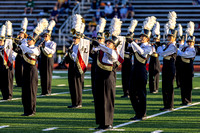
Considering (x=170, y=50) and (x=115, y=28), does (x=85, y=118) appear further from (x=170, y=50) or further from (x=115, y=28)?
(x=170, y=50)

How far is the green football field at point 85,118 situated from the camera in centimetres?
954

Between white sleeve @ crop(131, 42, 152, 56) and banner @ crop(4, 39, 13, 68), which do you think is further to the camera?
banner @ crop(4, 39, 13, 68)

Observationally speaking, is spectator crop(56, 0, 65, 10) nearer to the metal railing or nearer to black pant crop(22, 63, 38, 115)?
the metal railing

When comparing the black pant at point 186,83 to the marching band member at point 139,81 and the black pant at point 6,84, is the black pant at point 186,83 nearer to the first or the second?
the marching band member at point 139,81

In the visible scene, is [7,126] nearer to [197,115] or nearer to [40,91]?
[197,115]

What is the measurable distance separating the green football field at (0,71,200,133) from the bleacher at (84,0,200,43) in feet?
51.0

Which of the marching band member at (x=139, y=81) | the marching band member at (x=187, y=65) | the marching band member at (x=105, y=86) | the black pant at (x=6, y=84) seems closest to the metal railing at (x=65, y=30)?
the black pant at (x=6, y=84)

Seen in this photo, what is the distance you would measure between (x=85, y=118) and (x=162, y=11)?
66.7 ft

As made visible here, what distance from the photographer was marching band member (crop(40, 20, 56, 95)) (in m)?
14.9

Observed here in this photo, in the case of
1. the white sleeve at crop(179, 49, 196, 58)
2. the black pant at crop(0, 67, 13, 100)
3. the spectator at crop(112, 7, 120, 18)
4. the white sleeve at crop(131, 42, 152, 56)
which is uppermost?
the spectator at crop(112, 7, 120, 18)

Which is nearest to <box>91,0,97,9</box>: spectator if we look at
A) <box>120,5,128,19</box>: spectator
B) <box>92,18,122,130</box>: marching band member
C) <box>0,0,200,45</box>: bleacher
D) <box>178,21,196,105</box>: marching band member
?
<box>0,0,200,45</box>: bleacher

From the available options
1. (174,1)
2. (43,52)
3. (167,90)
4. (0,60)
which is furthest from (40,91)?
(174,1)

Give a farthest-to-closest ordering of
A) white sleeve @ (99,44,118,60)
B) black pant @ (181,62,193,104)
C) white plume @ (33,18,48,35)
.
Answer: black pant @ (181,62,193,104), white plume @ (33,18,48,35), white sleeve @ (99,44,118,60)

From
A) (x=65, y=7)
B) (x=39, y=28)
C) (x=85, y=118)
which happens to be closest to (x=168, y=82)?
(x=85, y=118)
